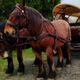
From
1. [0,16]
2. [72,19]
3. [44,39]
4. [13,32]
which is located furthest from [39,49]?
[0,16]

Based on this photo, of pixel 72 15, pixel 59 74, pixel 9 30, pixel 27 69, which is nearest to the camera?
pixel 9 30

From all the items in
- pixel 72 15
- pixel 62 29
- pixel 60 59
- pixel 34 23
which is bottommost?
pixel 60 59

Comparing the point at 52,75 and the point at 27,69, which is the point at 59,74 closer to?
the point at 52,75

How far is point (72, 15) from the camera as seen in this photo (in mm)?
12680

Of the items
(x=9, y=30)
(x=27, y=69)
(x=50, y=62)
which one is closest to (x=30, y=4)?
(x=27, y=69)

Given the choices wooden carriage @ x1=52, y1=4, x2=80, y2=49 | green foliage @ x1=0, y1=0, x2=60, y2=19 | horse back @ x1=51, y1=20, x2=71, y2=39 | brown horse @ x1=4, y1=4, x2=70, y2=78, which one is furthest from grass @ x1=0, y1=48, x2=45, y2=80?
green foliage @ x1=0, y1=0, x2=60, y2=19

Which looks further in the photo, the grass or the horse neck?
the grass

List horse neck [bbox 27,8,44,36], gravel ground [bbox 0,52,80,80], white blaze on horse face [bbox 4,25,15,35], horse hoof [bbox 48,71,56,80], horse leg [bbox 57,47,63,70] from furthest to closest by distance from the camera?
horse leg [bbox 57,47,63,70] < gravel ground [bbox 0,52,80,80] < horse hoof [bbox 48,71,56,80] < horse neck [bbox 27,8,44,36] < white blaze on horse face [bbox 4,25,15,35]

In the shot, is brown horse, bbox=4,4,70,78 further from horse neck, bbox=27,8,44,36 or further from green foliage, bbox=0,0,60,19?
green foliage, bbox=0,0,60,19

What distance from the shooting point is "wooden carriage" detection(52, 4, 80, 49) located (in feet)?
39.9

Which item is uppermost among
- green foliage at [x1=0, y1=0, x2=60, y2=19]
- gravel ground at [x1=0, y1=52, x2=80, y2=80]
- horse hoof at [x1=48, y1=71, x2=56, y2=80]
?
green foliage at [x1=0, y1=0, x2=60, y2=19]

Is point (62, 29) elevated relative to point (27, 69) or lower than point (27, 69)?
elevated

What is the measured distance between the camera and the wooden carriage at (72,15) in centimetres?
1217

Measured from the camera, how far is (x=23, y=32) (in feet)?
33.2
